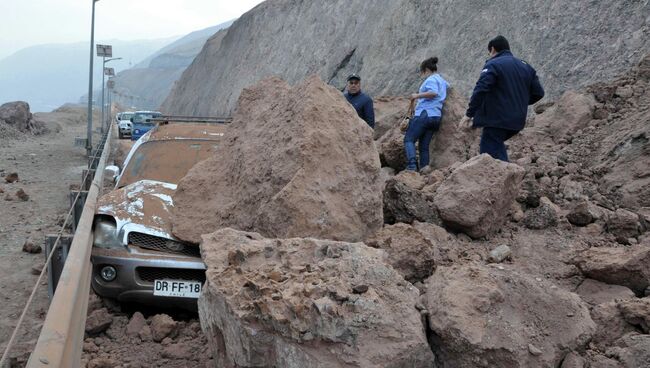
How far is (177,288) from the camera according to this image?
4.20 m

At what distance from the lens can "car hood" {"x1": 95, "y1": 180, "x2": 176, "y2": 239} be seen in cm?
443

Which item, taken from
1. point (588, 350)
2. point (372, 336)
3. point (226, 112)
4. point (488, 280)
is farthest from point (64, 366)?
point (226, 112)

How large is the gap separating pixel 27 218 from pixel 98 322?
5.85 meters

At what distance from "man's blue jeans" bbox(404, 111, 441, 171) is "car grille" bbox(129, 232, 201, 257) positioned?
286 cm

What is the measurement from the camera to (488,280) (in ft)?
8.97

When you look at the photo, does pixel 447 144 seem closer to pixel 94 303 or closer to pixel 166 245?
pixel 166 245

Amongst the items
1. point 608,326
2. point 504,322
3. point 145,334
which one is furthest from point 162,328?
point 608,326

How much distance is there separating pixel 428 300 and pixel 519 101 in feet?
10.7

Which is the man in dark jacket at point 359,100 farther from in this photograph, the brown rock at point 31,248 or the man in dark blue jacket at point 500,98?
the brown rock at point 31,248

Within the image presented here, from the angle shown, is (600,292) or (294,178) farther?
(294,178)

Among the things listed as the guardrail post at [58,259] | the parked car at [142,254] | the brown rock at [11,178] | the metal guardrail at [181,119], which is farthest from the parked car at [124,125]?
the guardrail post at [58,259]

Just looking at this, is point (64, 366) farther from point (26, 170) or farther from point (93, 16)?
point (93, 16)

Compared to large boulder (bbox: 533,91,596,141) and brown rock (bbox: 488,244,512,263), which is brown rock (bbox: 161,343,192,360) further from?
large boulder (bbox: 533,91,596,141)

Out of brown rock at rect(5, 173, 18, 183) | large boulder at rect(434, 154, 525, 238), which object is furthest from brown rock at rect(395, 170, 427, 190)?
brown rock at rect(5, 173, 18, 183)
